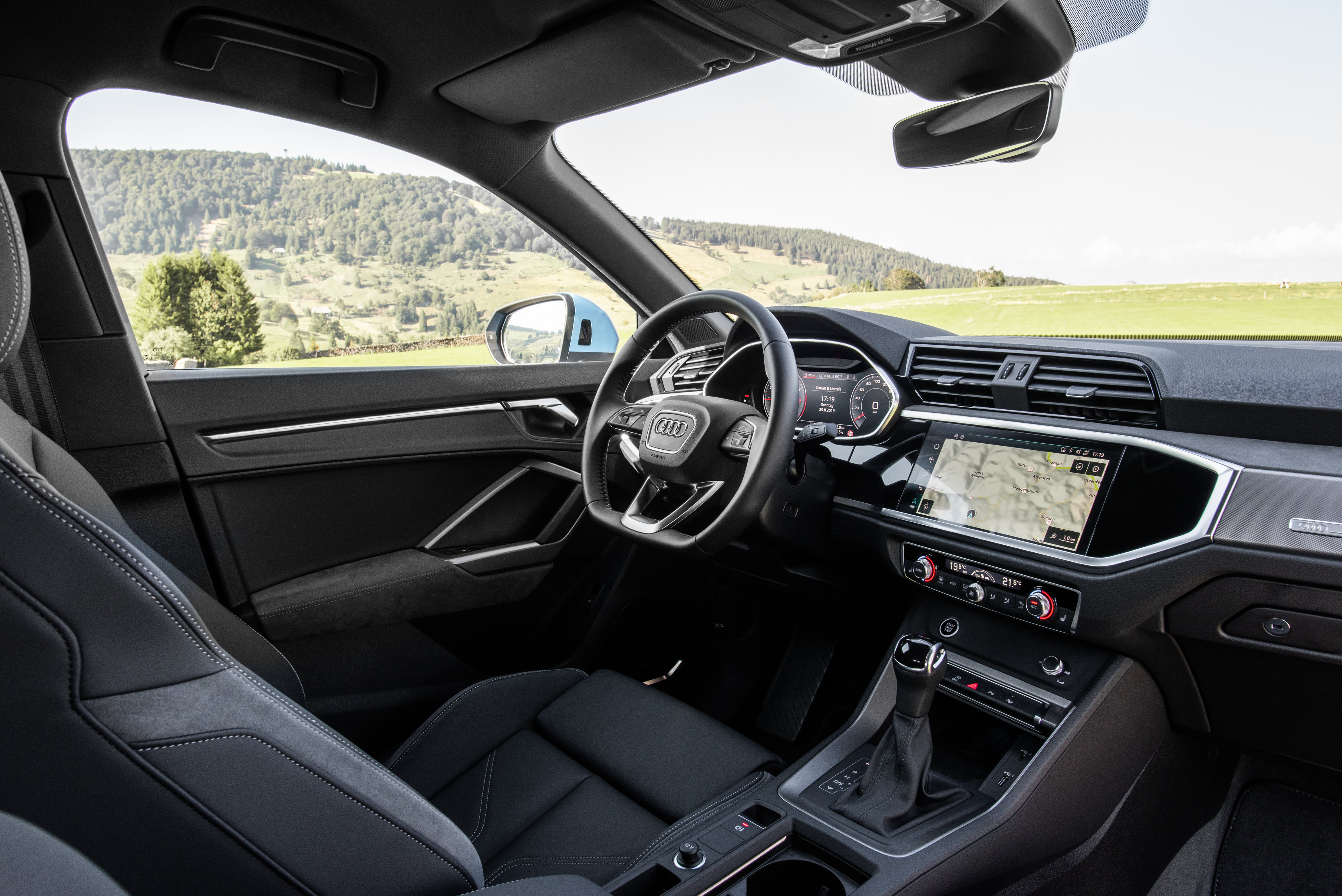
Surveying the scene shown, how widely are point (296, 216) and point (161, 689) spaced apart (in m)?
1.80

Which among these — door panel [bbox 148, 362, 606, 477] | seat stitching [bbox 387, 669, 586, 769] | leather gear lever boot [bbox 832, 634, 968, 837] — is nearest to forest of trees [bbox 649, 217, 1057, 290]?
door panel [bbox 148, 362, 606, 477]

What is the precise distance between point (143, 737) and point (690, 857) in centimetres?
90

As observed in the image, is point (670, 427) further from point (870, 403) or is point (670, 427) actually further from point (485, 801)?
point (485, 801)

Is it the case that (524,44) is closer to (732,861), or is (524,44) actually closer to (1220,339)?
(1220,339)

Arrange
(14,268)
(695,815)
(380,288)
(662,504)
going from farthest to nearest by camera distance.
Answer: (380,288) → (662,504) → (695,815) → (14,268)

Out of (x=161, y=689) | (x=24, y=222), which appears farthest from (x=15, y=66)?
(x=161, y=689)

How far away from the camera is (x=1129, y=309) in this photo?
1760 mm

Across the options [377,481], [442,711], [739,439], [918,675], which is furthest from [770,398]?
[377,481]

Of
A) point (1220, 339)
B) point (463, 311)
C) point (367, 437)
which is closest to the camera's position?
point (1220, 339)

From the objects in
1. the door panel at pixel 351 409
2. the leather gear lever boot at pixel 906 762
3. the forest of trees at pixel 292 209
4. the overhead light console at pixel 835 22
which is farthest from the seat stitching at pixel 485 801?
the overhead light console at pixel 835 22

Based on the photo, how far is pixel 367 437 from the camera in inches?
84.2

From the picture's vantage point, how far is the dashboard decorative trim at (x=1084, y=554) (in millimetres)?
1341

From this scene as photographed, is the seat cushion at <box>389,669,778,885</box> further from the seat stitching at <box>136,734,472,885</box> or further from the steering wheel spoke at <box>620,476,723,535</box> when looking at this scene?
the seat stitching at <box>136,734,472,885</box>

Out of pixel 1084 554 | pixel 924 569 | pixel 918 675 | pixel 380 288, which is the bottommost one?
pixel 918 675
